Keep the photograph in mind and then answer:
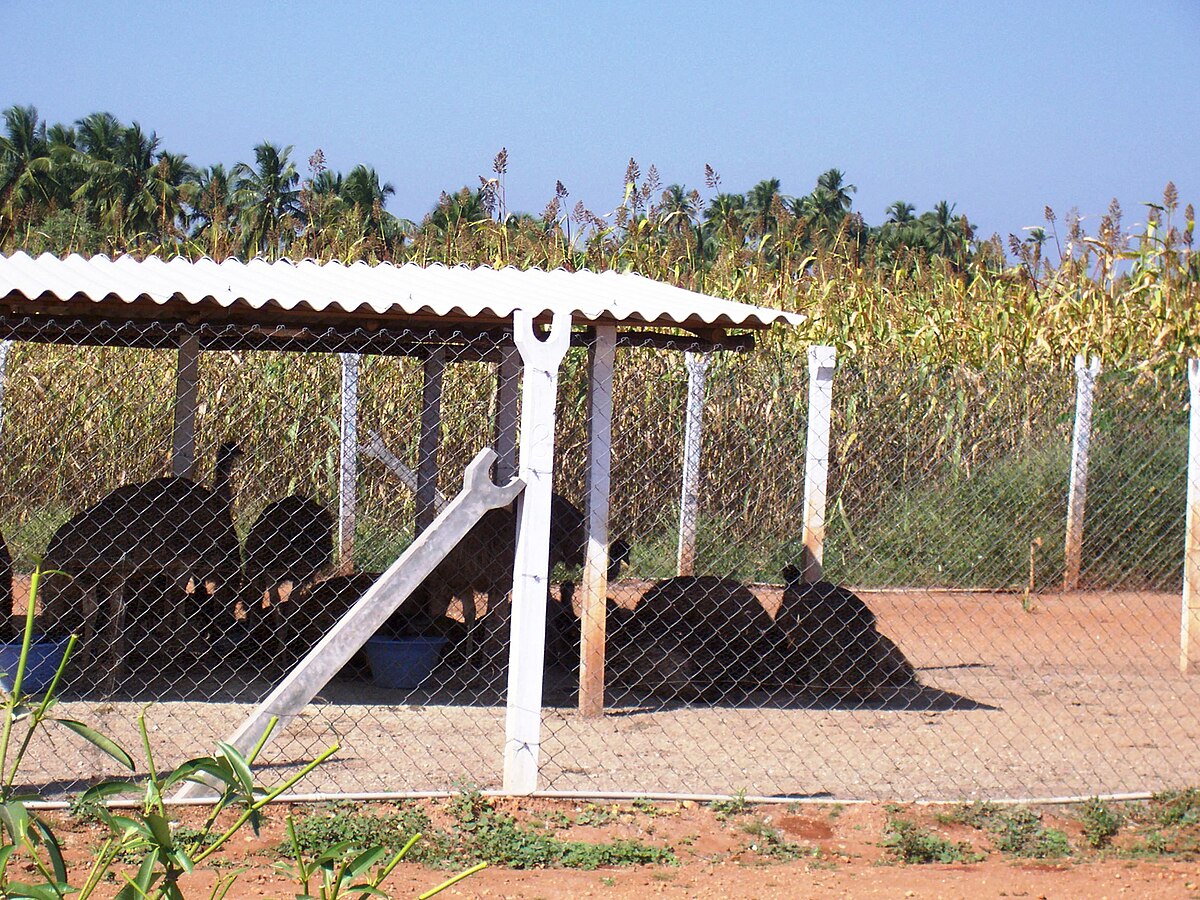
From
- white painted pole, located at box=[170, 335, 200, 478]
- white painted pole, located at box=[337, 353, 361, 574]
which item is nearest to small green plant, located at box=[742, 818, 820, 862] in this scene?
white painted pole, located at box=[170, 335, 200, 478]

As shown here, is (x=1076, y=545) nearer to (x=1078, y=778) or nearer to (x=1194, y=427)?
(x=1194, y=427)

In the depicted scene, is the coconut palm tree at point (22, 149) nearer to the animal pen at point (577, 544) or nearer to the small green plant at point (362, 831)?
the animal pen at point (577, 544)

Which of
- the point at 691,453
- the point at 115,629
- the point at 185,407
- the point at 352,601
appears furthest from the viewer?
the point at 691,453

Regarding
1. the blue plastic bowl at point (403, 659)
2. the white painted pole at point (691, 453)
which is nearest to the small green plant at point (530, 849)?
the blue plastic bowl at point (403, 659)

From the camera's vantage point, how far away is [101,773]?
5.25 metres

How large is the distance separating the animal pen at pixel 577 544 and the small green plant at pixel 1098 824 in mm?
374

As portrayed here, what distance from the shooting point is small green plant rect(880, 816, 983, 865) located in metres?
4.55

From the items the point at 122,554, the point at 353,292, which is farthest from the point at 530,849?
the point at 122,554

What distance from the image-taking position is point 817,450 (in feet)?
22.4

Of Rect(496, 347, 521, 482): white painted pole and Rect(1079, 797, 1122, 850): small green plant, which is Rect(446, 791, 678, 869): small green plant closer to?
Rect(1079, 797, 1122, 850): small green plant

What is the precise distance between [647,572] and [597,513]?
472 cm

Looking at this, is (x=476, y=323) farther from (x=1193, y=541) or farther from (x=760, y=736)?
(x=1193, y=541)

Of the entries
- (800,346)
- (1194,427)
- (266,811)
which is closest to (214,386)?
(800,346)

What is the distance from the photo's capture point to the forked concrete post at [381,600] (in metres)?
4.54
